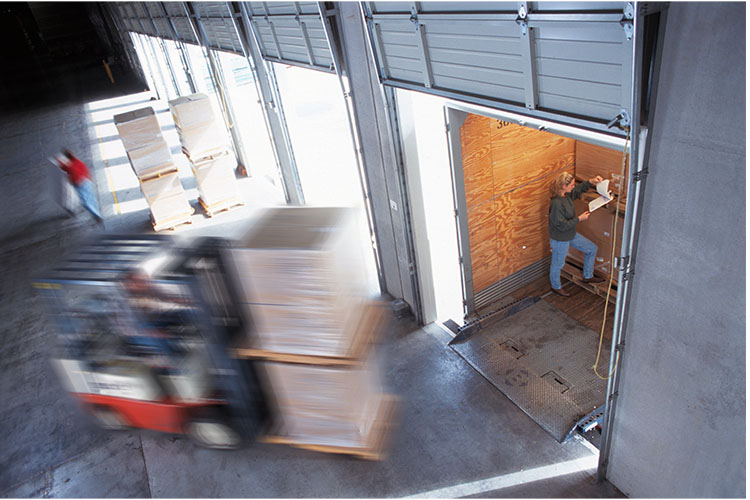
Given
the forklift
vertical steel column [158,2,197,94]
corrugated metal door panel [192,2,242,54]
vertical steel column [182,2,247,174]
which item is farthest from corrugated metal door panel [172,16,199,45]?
the forklift

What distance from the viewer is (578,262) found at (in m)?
7.32

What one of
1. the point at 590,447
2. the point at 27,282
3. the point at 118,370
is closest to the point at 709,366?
the point at 590,447

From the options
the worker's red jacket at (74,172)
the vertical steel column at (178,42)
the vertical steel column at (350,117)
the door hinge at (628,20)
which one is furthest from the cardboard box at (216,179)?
the door hinge at (628,20)

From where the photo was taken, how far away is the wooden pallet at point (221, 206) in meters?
11.7

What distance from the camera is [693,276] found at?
310 centimetres

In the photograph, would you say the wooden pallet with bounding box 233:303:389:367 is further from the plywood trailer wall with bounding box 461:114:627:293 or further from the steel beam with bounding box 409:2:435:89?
the steel beam with bounding box 409:2:435:89

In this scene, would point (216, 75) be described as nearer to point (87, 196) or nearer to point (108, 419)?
point (87, 196)

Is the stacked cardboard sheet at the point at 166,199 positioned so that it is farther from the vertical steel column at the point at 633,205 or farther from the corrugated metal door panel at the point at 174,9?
the vertical steel column at the point at 633,205

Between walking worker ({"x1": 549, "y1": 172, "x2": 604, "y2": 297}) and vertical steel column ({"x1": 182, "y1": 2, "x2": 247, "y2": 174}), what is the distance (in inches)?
343

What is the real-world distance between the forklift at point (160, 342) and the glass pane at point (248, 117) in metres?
6.79

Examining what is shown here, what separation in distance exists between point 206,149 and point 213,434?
23.4 ft

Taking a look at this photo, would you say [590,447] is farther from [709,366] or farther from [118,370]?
[118,370]

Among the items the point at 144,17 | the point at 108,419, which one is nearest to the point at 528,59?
the point at 108,419

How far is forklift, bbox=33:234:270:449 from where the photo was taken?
16.8 ft
